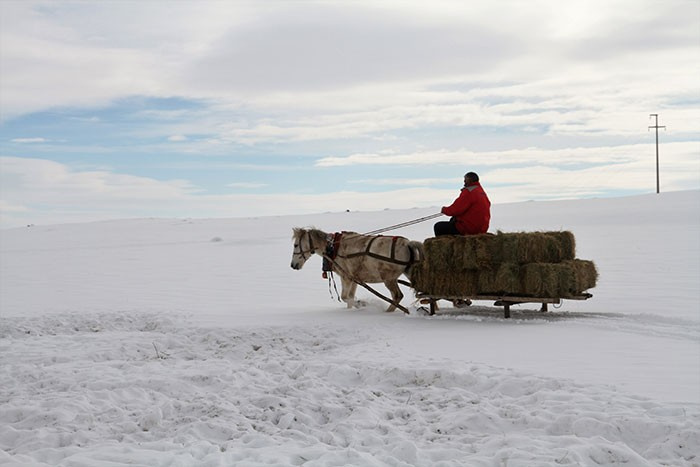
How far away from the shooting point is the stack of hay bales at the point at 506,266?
42.2 feet

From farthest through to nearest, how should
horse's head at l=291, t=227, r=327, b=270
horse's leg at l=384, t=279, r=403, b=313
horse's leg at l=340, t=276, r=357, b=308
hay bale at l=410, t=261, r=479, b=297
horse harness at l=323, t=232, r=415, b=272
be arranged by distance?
horse's leg at l=340, t=276, r=357, b=308
horse's head at l=291, t=227, r=327, b=270
horse's leg at l=384, t=279, r=403, b=313
horse harness at l=323, t=232, r=415, b=272
hay bale at l=410, t=261, r=479, b=297

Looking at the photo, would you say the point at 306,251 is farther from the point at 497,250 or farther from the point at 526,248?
the point at 526,248

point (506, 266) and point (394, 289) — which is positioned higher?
point (506, 266)

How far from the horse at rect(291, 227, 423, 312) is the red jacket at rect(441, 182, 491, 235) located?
0.92 meters

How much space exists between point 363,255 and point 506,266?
10.2 ft

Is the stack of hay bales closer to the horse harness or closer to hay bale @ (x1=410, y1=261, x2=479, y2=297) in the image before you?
hay bale @ (x1=410, y1=261, x2=479, y2=297)

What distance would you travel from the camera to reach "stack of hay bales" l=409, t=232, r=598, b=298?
42.2 feet

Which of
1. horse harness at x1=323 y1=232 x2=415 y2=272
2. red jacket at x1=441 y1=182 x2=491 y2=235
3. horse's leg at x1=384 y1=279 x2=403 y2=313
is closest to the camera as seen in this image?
red jacket at x1=441 y1=182 x2=491 y2=235

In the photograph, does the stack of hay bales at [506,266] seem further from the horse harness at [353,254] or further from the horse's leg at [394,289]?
the horse's leg at [394,289]

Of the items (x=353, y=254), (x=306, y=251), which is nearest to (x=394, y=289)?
(x=353, y=254)

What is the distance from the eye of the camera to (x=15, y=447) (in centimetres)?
740

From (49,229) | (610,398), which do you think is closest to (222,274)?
(610,398)

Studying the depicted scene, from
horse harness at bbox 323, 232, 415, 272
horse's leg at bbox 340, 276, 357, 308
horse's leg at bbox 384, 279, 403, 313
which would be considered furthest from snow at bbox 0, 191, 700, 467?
horse harness at bbox 323, 232, 415, 272

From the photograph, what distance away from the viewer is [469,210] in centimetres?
1415
